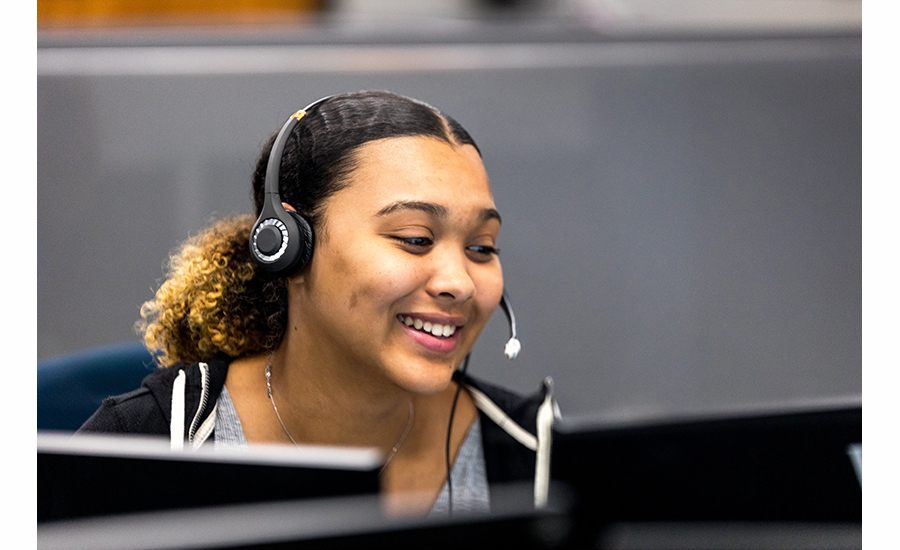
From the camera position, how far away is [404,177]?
73cm

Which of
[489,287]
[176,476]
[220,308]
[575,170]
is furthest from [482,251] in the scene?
[575,170]

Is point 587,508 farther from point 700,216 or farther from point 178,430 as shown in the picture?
point 700,216

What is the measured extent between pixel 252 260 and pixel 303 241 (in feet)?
0.25

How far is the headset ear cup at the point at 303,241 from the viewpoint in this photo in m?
0.73

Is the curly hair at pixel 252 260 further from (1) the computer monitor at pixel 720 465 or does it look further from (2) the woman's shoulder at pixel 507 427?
(1) the computer monitor at pixel 720 465

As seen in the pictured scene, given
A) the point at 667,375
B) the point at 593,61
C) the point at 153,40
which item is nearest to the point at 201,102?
the point at 153,40

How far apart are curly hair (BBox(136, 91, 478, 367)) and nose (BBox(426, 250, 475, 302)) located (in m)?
0.11

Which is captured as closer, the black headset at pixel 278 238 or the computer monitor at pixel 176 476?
the computer monitor at pixel 176 476

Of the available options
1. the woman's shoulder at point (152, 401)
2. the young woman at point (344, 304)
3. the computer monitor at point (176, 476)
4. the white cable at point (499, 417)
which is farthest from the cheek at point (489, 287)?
the computer monitor at point (176, 476)

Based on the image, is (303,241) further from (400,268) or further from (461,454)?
(461,454)

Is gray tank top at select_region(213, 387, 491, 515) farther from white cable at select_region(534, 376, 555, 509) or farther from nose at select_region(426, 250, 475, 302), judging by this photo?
nose at select_region(426, 250, 475, 302)

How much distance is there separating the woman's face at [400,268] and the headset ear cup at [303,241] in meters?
0.01

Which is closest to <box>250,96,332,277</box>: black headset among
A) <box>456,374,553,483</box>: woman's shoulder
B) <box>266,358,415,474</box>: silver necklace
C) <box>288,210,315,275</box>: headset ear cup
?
<box>288,210,315,275</box>: headset ear cup

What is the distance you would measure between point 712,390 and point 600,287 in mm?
229
